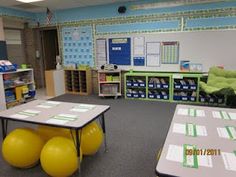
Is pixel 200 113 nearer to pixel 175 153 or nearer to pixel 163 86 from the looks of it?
pixel 175 153

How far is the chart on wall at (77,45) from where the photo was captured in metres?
6.00

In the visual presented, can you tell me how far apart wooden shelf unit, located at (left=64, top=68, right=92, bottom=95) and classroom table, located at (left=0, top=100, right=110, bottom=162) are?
Answer: 3.24 meters

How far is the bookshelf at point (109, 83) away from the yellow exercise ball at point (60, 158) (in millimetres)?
3469

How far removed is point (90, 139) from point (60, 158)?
0.49 m

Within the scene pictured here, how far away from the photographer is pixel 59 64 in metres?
6.29

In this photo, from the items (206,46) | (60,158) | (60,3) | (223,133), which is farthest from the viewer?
(60,3)

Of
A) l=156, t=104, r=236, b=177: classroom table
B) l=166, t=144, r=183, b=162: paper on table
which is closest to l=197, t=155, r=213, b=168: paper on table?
l=156, t=104, r=236, b=177: classroom table

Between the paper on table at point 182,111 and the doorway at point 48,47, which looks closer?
the paper on table at point 182,111

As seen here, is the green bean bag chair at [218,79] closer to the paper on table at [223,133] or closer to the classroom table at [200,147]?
the classroom table at [200,147]

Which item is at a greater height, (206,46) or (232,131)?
(206,46)

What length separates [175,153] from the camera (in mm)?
1330

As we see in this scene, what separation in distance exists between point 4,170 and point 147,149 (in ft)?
5.93

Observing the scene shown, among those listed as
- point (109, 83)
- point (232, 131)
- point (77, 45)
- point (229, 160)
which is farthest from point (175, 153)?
point (77, 45)

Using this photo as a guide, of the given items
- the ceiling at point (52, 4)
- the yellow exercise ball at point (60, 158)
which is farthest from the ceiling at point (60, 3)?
the yellow exercise ball at point (60, 158)
